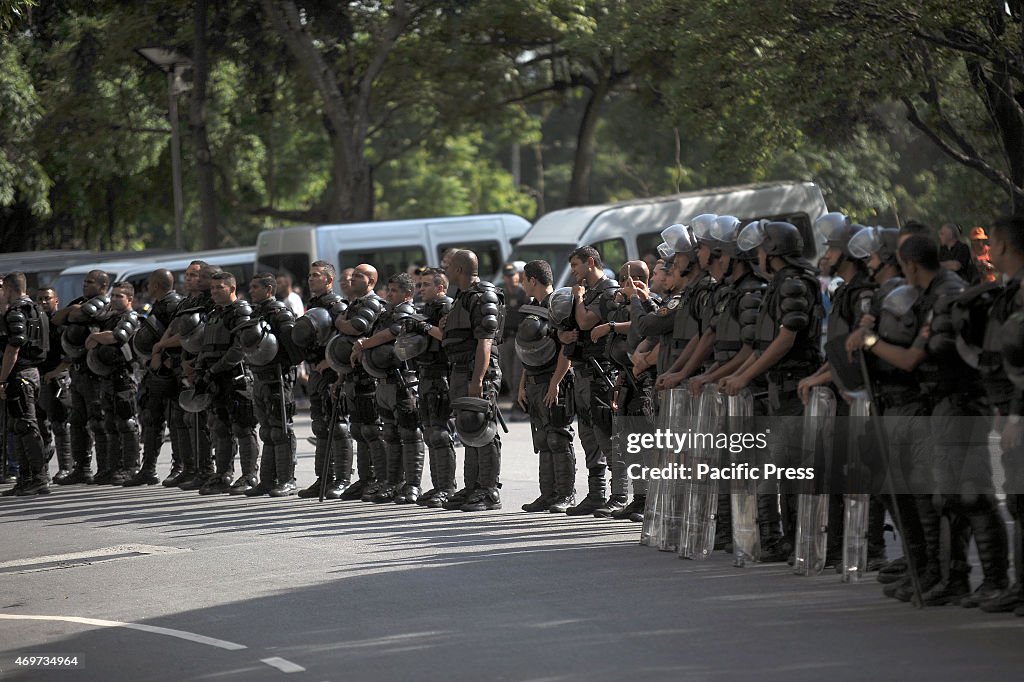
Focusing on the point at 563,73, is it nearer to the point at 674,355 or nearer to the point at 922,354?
the point at 674,355

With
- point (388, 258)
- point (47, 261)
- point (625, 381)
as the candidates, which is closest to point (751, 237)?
point (625, 381)

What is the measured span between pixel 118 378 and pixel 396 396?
3213 mm

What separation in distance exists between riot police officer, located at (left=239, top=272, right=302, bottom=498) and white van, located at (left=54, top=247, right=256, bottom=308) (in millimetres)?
13318

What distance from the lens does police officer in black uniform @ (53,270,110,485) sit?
13570 millimetres

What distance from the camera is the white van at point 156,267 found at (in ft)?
86.7

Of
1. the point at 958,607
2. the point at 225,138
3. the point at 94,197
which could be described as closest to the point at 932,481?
the point at 958,607

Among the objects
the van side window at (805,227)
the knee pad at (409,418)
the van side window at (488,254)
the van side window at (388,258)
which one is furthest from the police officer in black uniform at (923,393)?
the van side window at (488,254)

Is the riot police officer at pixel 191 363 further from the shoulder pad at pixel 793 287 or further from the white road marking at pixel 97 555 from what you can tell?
the shoulder pad at pixel 793 287

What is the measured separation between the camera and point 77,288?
26.6 m

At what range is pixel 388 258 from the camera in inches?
946

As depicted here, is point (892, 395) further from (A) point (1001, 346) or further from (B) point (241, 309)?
(B) point (241, 309)

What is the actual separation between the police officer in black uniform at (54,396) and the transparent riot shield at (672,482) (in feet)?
22.4

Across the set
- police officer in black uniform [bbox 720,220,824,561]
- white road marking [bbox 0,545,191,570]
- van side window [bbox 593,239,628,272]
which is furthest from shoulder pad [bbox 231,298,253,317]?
van side window [bbox 593,239,628,272]

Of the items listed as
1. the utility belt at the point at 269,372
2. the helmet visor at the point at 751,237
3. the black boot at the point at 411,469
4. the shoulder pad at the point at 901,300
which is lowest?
the black boot at the point at 411,469
